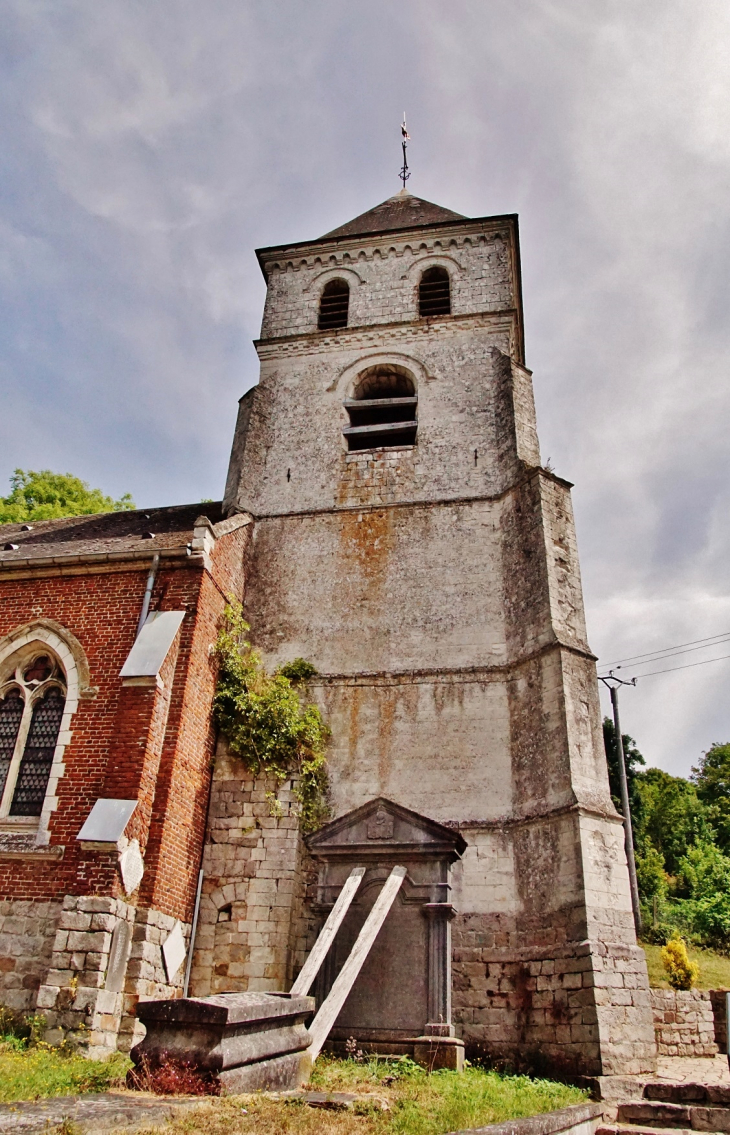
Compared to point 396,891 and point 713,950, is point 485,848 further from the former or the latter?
point 713,950

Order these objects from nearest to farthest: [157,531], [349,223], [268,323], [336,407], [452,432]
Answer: [157,531] → [452,432] → [336,407] → [268,323] → [349,223]

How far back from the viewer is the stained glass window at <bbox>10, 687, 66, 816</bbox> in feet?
35.0

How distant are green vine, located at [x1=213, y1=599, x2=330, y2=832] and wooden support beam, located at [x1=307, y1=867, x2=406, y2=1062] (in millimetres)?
2302

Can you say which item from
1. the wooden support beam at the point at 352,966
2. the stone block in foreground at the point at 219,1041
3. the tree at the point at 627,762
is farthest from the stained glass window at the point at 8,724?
the tree at the point at 627,762

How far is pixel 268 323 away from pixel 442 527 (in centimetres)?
755

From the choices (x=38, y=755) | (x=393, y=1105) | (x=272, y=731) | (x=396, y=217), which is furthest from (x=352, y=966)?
(x=396, y=217)

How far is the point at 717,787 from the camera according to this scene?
1613 inches

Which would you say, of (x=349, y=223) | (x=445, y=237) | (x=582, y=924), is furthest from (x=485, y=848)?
(x=349, y=223)

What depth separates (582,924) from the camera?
10.0 metres

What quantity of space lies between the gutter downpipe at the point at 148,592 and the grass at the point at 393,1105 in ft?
19.4

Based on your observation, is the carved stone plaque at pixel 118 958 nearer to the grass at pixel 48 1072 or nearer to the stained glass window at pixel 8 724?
the grass at pixel 48 1072

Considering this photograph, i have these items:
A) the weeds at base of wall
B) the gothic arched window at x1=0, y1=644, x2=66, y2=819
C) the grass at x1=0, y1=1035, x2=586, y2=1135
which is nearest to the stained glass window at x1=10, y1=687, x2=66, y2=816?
the gothic arched window at x1=0, y1=644, x2=66, y2=819

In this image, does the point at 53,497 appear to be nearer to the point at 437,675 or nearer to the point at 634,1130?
the point at 437,675

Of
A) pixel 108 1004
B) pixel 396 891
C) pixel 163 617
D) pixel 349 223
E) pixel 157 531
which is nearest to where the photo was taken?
pixel 108 1004
